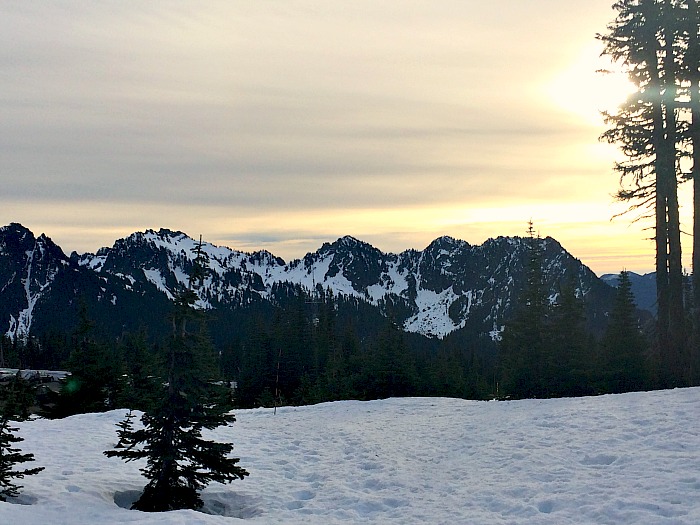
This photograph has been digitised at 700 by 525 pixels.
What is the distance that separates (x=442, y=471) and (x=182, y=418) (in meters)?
6.52

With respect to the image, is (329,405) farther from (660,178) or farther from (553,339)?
(660,178)

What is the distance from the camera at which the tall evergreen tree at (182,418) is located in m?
11.7

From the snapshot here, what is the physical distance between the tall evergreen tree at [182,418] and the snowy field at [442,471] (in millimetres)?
989

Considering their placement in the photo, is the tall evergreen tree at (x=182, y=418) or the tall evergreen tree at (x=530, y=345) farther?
the tall evergreen tree at (x=530, y=345)

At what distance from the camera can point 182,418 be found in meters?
12.0

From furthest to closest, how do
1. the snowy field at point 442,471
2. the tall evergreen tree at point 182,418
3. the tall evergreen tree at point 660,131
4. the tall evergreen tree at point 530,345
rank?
the tall evergreen tree at point 530,345 → the tall evergreen tree at point 660,131 → the tall evergreen tree at point 182,418 → the snowy field at point 442,471

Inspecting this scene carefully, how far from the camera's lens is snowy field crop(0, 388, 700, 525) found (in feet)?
33.5

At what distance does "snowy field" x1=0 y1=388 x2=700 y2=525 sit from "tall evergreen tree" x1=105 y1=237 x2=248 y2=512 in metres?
0.99

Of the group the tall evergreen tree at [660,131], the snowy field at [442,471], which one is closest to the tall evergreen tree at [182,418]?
the snowy field at [442,471]

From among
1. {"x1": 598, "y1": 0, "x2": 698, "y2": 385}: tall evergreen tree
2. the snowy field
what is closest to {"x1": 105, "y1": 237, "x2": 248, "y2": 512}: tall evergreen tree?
the snowy field

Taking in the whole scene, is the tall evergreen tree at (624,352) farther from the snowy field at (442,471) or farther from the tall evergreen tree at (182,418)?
the tall evergreen tree at (182,418)

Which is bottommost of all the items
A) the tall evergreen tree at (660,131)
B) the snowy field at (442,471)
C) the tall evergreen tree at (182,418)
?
the snowy field at (442,471)

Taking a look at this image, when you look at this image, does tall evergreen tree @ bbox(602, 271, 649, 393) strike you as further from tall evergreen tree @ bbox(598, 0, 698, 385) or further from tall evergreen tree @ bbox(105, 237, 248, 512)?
tall evergreen tree @ bbox(105, 237, 248, 512)

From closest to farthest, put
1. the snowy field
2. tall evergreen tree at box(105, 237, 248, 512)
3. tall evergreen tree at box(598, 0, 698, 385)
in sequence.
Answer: the snowy field, tall evergreen tree at box(105, 237, 248, 512), tall evergreen tree at box(598, 0, 698, 385)
